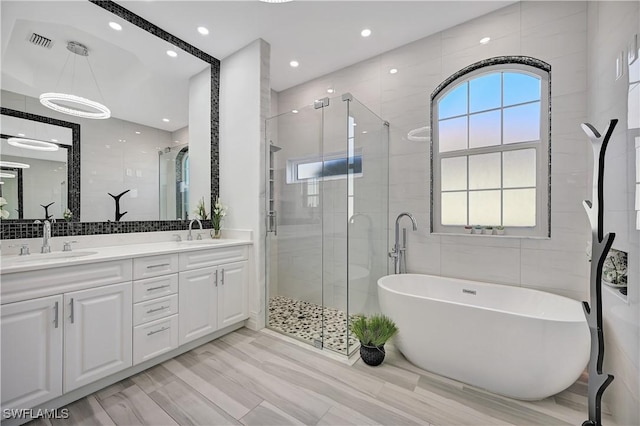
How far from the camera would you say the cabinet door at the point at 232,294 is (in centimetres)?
241

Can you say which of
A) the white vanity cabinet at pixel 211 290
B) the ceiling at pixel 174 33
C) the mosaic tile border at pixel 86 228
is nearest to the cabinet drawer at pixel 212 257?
the white vanity cabinet at pixel 211 290

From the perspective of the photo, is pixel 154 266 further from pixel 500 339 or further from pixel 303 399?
pixel 500 339

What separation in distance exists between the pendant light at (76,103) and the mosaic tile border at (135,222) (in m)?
0.16

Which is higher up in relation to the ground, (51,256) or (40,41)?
(40,41)

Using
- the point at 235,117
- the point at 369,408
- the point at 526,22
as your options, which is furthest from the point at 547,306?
the point at 235,117

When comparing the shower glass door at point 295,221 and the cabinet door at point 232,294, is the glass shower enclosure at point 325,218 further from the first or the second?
the cabinet door at point 232,294

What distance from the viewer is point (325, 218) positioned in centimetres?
253

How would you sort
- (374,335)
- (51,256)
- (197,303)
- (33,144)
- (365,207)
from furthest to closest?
(365,207) < (197,303) < (374,335) < (33,144) < (51,256)

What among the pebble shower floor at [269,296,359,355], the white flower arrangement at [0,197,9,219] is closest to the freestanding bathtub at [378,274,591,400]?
the pebble shower floor at [269,296,359,355]

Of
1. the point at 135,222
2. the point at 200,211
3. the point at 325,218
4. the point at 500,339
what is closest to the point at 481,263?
the point at 500,339

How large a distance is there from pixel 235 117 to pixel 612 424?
372 centimetres

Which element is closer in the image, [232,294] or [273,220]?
[232,294]

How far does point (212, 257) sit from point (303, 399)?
138 cm

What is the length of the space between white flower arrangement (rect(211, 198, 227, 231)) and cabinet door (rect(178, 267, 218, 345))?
2.16ft
